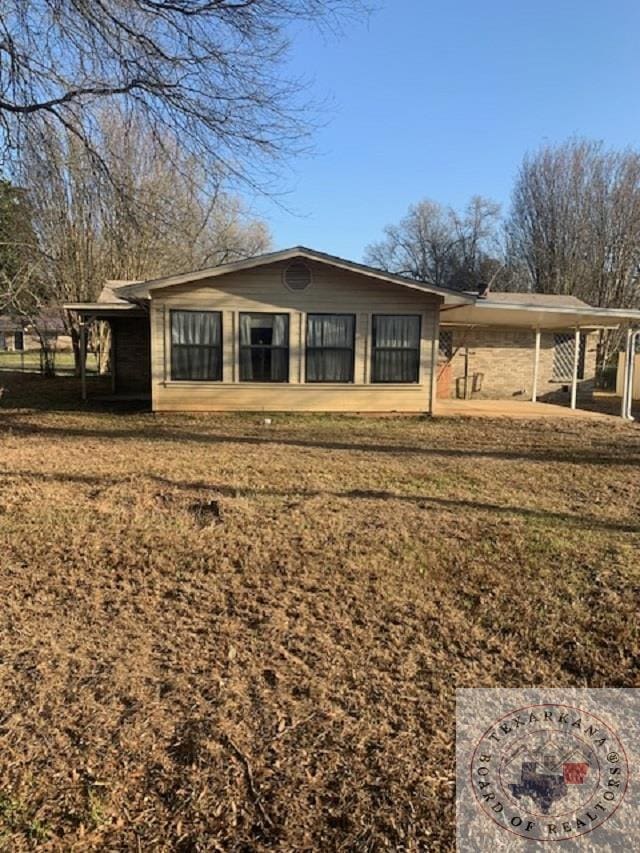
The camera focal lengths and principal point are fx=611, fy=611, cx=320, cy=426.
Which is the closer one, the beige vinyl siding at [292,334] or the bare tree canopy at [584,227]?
the beige vinyl siding at [292,334]

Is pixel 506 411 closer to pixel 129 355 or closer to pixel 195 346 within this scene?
pixel 195 346

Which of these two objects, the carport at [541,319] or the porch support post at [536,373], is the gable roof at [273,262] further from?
the porch support post at [536,373]

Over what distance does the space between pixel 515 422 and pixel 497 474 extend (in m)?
5.29

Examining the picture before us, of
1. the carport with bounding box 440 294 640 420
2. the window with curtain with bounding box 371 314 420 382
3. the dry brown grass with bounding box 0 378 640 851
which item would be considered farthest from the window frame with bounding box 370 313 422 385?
the dry brown grass with bounding box 0 378 640 851

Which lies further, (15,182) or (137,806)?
(15,182)

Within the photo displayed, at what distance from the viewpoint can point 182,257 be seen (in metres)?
25.5

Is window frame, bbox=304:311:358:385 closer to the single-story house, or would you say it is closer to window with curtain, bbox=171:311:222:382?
the single-story house

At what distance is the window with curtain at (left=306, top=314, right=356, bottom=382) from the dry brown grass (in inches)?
231

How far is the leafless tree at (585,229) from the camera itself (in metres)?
27.6

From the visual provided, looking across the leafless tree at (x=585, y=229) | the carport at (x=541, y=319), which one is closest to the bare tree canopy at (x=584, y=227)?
the leafless tree at (x=585, y=229)

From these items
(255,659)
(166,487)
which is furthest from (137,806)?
(166,487)

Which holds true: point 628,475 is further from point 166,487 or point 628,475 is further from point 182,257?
point 182,257

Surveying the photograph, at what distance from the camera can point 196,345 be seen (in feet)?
39.9

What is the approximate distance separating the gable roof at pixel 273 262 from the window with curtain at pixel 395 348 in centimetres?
78
